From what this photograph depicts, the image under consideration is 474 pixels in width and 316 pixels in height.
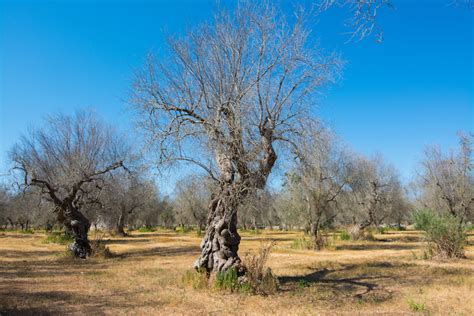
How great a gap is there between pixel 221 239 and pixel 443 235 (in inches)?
442

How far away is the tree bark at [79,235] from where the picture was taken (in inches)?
696

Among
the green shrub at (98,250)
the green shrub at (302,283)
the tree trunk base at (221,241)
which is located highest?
the tree trunk base at (221,241)

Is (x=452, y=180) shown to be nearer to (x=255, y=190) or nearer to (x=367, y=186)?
(x=367, y=186)

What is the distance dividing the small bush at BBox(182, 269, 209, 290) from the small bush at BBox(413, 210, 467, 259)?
35.5ft

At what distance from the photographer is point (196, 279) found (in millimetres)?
10086

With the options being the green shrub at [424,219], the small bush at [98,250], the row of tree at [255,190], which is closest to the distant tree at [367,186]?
the row of tree at [255,190]

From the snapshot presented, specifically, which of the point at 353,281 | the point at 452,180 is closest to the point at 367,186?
the point at 452,180

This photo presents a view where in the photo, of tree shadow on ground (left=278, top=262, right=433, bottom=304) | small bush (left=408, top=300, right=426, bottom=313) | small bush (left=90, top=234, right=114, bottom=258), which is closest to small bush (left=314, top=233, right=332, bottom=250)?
tree shadow on ground (left=278, top=262, right=433, bottom=304)

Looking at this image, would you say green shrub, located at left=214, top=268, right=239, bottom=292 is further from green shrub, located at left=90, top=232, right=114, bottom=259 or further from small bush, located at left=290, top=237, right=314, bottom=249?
small bush, located at left=290, top=237, right=314, bottom=249

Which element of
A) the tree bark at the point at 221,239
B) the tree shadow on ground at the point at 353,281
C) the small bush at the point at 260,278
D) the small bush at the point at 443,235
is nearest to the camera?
the small bush at the point at 260,278

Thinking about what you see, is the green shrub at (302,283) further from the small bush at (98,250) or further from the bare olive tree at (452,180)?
the bare olive tree at (452,180)

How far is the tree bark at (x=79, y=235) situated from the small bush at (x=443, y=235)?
15.3 metres

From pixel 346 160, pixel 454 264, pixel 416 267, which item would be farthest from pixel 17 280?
pixel 346 160

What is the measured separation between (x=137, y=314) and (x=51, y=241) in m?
25.0
